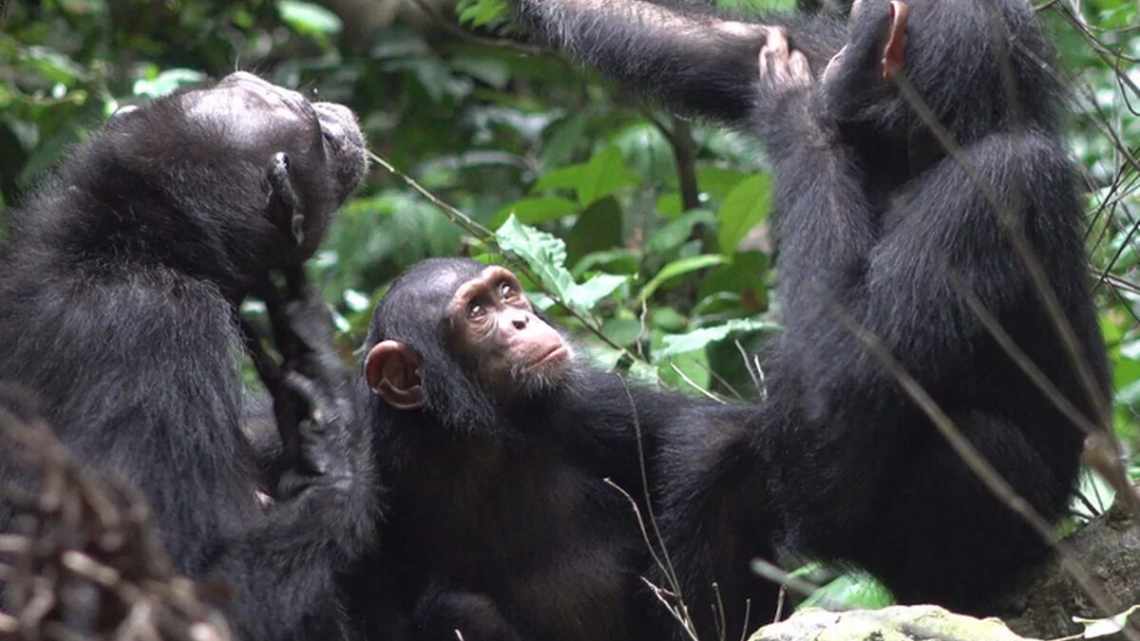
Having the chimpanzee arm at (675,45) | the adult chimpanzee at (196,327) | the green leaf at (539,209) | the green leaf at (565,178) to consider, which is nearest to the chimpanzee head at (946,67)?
the chimpanzee arm at (675,45)

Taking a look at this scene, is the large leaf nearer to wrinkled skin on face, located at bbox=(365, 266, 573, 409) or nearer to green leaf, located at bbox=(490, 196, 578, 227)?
green leaf, located at bbox=(490, 196, 578, 227)

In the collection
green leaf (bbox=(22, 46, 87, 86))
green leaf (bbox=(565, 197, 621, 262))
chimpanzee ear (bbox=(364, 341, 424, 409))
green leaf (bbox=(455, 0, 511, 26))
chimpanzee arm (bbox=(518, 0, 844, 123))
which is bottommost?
green leaf (bbox=(22, 46, 87, 86))

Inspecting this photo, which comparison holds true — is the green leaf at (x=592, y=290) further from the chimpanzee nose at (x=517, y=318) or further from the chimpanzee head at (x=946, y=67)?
the chimpanzee head at (x=946, y=67)

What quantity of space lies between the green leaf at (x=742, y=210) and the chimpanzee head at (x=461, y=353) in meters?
2.74

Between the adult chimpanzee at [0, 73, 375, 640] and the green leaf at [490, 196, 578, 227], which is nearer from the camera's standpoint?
the adult chimpanzee at [0, 73, 375, 640]

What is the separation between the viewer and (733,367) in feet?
27.7

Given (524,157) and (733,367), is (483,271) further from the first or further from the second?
(524,157)

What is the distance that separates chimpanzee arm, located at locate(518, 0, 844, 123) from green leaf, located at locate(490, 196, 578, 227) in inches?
76.4

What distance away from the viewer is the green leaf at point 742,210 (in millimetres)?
8461

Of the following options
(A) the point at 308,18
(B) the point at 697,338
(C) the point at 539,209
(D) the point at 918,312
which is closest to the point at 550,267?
(B) the point at 697,338

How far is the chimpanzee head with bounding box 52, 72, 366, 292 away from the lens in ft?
17.8

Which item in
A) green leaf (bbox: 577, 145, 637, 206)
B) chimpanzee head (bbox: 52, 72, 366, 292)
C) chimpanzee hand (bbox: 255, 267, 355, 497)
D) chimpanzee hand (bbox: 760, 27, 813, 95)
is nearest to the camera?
chimpanzee hand (bbox: 255, 267, 355, 497)

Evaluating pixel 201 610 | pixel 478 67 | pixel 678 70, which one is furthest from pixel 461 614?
pixel 478 67

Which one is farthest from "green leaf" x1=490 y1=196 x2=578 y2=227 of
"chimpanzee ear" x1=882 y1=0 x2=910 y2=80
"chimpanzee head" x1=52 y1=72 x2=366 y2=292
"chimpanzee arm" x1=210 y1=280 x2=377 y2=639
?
"chimpanzee ear" x1=882 y1=0 x2=910 y2=80
